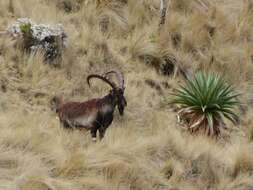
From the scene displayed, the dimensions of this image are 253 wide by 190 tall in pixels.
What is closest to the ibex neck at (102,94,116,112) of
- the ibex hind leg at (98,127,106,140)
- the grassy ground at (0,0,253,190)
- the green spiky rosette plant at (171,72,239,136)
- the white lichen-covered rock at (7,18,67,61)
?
the ibex hind leg at (98,127,106,140)

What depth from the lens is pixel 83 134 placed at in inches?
360

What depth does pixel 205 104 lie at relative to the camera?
1163cm

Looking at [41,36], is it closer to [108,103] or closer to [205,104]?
[108,103]

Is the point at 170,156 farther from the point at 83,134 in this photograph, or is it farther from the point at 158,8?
the point at 158,8

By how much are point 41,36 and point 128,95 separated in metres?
2.00

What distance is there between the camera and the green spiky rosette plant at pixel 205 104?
11484mm

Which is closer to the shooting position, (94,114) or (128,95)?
(94,114)

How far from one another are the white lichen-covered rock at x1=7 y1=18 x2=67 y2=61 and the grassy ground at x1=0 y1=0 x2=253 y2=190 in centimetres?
23

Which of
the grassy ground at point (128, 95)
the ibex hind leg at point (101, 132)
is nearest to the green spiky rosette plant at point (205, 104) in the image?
the grassy ground at point (128, 95)

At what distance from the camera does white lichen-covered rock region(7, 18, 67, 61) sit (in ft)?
38.3

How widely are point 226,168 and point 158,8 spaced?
25.0ft

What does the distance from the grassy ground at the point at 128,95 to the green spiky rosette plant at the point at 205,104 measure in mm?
334

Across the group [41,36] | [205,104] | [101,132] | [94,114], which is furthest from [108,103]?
[41,36]

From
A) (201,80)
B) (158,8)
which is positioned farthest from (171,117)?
(158,8)
